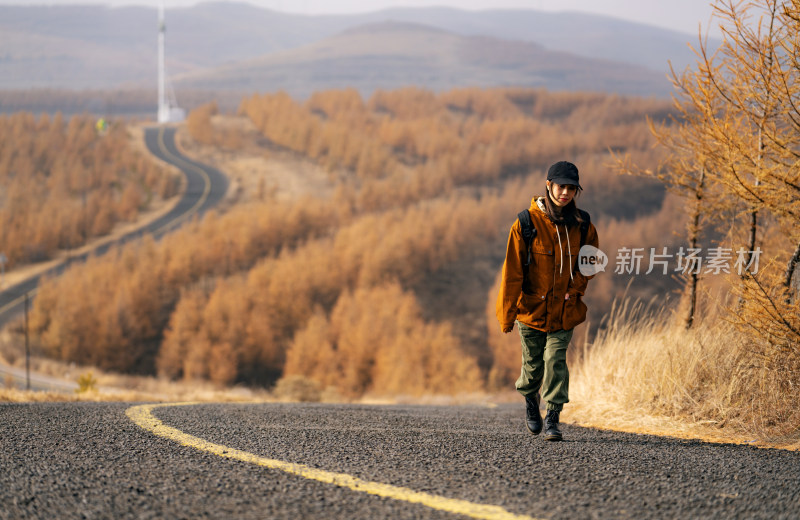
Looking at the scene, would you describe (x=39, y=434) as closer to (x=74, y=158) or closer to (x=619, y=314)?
(x=619, y=314)

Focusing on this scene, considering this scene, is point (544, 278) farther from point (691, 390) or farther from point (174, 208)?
point (174, 208)

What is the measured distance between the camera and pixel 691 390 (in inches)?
238

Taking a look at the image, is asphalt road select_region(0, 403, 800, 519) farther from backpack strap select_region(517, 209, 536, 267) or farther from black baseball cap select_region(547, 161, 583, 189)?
black baseball cap select_region(547, 161, 583, 189)

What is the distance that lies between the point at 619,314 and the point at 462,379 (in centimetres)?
5013

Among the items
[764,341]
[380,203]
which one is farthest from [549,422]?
[380,203]

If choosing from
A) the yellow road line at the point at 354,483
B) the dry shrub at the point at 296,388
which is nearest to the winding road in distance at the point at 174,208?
the dry shrub at the point at 296,388

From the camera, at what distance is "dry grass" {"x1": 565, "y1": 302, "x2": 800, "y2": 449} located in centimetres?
540

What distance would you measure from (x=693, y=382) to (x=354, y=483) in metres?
3.91

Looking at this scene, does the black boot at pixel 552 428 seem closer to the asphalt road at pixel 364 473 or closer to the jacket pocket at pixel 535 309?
the asphalt road at pixel 364 473

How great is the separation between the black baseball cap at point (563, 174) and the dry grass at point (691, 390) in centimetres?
246

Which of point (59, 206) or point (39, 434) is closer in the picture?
point (39, 434)

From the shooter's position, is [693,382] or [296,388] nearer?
[693,382]

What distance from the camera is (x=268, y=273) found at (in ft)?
243

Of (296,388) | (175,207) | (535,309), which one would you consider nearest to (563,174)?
(535,309)
